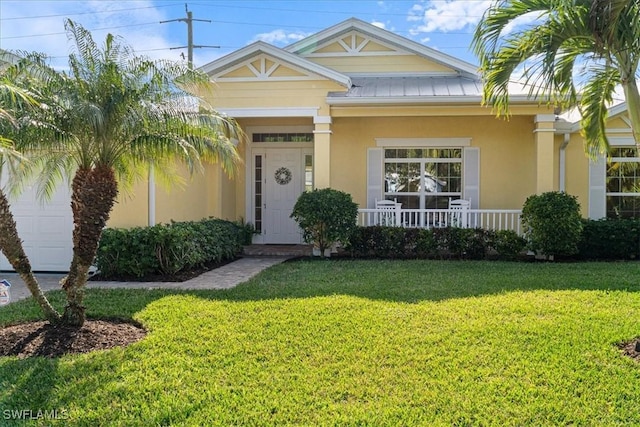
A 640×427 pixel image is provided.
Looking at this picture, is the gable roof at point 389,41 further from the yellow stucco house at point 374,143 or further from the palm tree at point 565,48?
the palm tree at point 565,48

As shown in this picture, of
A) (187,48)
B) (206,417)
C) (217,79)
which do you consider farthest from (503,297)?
(187,48)

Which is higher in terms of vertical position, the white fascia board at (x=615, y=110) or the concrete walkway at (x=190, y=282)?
the white fascia board at (x=615, y=110)

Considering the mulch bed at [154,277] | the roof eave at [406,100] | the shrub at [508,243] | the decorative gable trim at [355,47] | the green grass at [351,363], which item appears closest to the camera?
the green grass at [351,363]

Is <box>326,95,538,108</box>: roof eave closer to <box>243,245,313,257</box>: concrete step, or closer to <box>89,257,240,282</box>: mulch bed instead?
<box>243,245,313,257</box>: concrete step

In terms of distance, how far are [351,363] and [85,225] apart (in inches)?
124

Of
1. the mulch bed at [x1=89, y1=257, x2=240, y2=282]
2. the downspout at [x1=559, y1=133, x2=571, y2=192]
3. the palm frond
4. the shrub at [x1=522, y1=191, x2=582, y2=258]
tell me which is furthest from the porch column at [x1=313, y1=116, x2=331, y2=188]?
the downspout at [x1=559, y1=133, x2=571, y2=192]

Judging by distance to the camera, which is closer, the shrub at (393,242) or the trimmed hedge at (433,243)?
the trimmed hedge at (433,243)

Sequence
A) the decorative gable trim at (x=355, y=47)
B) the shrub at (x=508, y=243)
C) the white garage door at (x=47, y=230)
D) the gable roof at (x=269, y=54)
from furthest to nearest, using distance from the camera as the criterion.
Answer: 1. the decorative gable trim at (x=355, y=47)
2. the gable roof at (x=269, y=54)
3. the shrub at (x=508, y=243)
4. the white garage door at (x=47, y=230)

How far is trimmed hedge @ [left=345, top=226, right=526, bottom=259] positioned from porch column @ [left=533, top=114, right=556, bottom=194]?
54.9 inches

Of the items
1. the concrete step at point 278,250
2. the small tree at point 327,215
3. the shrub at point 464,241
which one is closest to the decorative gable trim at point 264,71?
the small tree at point 327,215

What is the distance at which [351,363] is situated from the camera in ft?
13.4

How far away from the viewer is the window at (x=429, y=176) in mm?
11805

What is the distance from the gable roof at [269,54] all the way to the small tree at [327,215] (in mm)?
2695

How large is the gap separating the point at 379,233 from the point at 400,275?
92.5 inches
